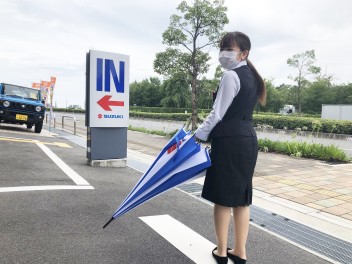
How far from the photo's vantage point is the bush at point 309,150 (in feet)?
28.8

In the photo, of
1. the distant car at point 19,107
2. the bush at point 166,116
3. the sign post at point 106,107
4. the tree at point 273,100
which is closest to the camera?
the sign post at point 106,107

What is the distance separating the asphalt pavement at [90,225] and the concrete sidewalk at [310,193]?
2.74 ft

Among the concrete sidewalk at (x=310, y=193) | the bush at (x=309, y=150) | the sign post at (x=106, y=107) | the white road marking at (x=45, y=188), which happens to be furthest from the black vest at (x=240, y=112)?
the bush at (x=309, y=150)

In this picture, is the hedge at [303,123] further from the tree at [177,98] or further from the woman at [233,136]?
the tree at [177,98]

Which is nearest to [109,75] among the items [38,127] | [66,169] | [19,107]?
[66,169]

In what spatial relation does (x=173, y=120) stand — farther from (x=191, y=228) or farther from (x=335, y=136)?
(x=191, y=228)

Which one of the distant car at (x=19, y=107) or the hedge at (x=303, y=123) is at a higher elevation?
the distant car at (x=19, y=107)

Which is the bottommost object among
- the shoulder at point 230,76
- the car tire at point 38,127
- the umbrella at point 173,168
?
the car tire at point 38,127

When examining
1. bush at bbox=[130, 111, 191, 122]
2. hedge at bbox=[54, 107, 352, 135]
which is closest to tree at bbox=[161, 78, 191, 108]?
bush at bbox=[130, 111, 191, 122]

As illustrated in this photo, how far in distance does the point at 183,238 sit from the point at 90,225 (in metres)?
0.98

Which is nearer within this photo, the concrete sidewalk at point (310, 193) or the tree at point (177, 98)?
the concrete sidewalk at point (310, 193)

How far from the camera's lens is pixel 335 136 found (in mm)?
18047

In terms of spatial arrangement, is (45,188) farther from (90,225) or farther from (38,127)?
(38,127)

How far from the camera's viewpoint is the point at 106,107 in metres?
6.40
